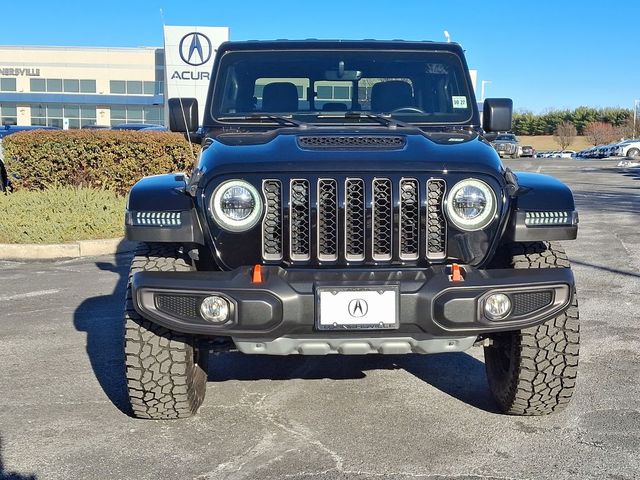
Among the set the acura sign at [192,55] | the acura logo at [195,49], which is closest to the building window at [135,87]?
the acura sign at [192,55]

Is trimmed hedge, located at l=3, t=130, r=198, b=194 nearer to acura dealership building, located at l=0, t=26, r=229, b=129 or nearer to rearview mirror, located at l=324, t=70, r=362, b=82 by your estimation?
rearview mirror, located at l=324, t=70, r=362, b=82

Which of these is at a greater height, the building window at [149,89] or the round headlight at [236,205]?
the building window at [149,89]

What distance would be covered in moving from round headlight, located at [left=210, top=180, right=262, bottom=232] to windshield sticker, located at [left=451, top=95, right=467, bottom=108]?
1831mm

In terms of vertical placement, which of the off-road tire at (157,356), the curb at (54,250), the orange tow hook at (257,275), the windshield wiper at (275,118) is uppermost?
the windshield wiper at (275,118)

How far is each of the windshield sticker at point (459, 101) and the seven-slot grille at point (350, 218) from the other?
1418 mm

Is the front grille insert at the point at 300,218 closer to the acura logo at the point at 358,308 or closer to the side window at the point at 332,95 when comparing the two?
the acura logo at the point at 358,308

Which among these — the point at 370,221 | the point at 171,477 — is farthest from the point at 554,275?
the point at 171,477

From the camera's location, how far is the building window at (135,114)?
5519 cm

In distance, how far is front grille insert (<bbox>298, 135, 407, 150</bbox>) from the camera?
373cm

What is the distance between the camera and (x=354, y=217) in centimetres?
349

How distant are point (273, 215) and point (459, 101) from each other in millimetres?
1846

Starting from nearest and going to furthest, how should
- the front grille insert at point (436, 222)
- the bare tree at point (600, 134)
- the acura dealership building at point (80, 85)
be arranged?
the front grille insert at point (436, 222)
the acura dealership building at point (80, 85)
the bare tree at point (600, 134)

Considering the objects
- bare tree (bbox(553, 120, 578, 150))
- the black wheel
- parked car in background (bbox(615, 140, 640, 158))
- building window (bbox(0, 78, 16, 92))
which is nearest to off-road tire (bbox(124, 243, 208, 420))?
the black wheel

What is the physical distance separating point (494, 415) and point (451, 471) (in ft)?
2.64
